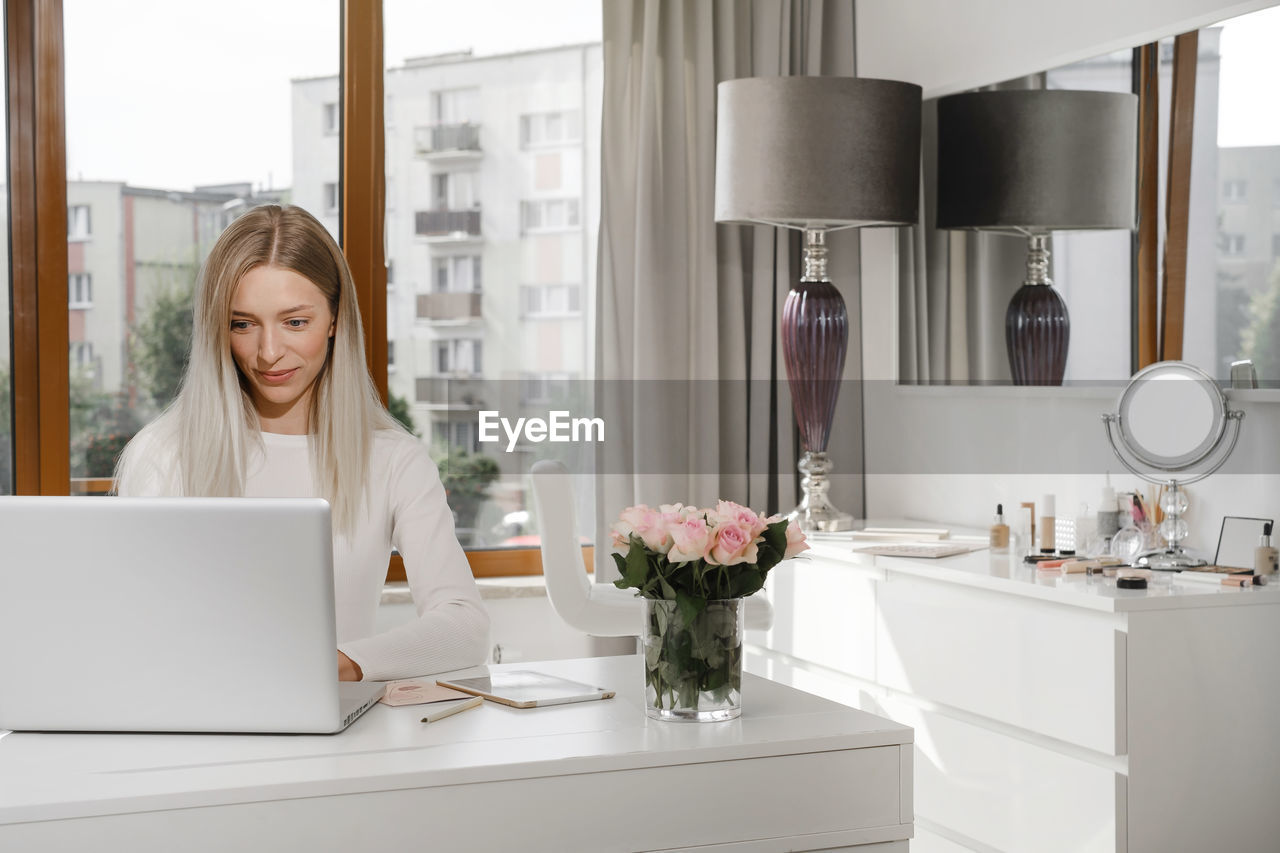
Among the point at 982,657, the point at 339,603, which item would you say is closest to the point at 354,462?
the point at 339,603

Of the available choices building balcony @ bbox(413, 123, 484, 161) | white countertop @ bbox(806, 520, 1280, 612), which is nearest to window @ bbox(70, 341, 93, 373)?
building balcony @ bbox(413, 123, 484, 161)

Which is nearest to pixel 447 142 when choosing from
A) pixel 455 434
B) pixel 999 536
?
pixel 455 434

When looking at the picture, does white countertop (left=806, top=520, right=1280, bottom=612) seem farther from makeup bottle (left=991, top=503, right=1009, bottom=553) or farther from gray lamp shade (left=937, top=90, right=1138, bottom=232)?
gray lamp shade (left=937, top=90, right=1138, bottom=232)

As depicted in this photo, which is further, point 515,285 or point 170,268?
point 515,285

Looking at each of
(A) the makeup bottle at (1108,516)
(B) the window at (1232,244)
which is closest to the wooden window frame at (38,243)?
(A) the makeup bottle at (1108,516)

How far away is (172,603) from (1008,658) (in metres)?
1.65

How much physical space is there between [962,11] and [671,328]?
112 cm

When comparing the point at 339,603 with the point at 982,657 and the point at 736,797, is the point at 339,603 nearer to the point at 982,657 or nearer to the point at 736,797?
the point at 736,797

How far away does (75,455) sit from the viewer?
3.32 m

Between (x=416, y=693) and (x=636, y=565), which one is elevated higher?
(x=636, y=565)

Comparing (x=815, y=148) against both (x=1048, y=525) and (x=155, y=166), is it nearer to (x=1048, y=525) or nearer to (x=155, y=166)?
(x=1048, y=525)

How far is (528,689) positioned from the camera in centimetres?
150

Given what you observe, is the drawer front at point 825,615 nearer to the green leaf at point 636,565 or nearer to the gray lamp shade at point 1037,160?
the gray lamp shade at point 1037,160

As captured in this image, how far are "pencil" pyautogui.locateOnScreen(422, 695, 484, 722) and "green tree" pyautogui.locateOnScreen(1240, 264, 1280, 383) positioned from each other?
170 centimetres
